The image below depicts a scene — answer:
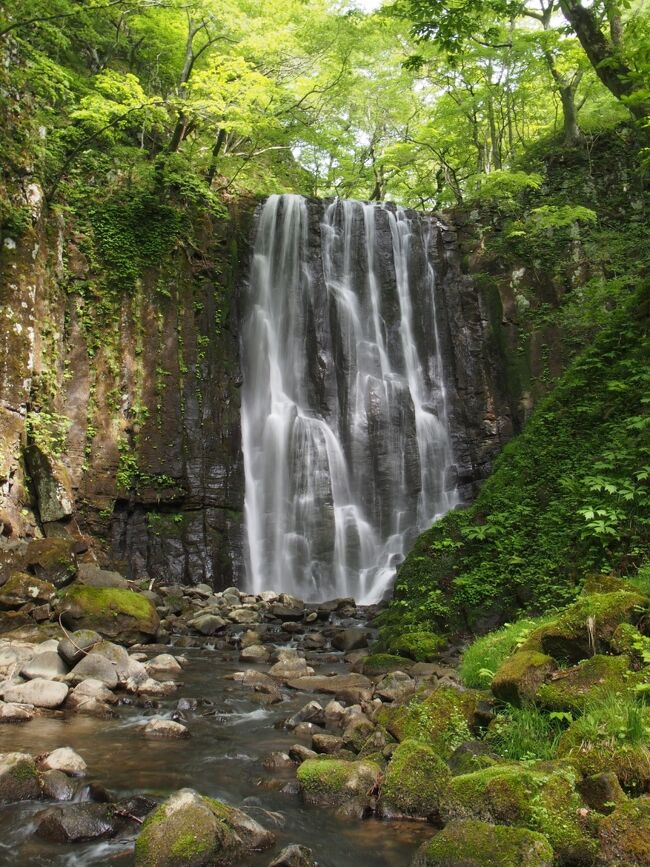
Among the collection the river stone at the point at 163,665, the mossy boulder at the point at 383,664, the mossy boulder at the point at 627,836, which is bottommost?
the mossy boulder at the point at 383,664

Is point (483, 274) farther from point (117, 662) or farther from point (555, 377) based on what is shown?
point (117, 662)

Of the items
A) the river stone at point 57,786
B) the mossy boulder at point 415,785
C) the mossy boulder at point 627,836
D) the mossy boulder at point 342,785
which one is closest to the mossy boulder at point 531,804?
the mossy boulder at point 627,836

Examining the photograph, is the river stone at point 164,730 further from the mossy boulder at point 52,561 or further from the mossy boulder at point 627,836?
the mossy boulder at point 52,561

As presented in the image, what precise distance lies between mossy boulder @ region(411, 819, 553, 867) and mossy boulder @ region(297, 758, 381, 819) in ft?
3.00

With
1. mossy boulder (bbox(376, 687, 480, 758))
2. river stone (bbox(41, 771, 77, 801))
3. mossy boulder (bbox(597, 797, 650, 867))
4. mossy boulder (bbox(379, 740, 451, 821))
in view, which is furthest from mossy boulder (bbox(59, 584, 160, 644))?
mossy boulder (bbox(597, 797, 650, 867))

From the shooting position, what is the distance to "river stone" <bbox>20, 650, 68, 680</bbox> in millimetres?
7270

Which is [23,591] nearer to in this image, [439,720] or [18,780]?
[18,780]

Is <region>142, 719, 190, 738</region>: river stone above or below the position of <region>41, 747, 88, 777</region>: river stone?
below

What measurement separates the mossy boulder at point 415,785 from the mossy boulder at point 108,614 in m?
6.40

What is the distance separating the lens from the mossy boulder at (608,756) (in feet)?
11.4

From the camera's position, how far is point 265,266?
758 inches

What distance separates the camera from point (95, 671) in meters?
7.42

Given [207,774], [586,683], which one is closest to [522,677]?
[586,683]

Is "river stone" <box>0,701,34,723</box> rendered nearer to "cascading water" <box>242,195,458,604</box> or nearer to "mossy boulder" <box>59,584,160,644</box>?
"mossy boulder" <box>59,584,160,644</box>
